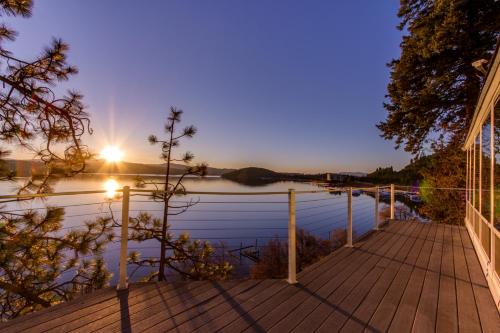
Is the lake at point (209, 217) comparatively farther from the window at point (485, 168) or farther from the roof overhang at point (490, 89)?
the window at point (485, 168)

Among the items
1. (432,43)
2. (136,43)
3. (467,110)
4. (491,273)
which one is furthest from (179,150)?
(467,110)

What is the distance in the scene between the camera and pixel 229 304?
2.04 metres

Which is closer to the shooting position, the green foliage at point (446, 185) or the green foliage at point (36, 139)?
the green foliage at point (36, 139)

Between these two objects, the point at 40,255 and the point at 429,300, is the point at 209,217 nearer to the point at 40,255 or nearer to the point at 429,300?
the point at 40,255

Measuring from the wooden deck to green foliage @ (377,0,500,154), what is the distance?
22.7 feet

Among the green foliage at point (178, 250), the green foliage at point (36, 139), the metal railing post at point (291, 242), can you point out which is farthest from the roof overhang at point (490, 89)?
the green foliage at point (178, 250)

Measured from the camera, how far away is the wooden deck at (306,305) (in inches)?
68.1

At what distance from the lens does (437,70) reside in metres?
8.02

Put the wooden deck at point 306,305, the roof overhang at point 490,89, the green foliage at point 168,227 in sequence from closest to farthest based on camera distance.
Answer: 1. the wooden deck at point 306,305
2. the roof overhang at point 490,89
3. the green foliage at point 168,227

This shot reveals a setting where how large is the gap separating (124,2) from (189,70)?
17.5 ft

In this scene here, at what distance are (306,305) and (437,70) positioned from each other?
9.12m

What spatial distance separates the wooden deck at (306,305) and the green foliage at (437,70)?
6.93m

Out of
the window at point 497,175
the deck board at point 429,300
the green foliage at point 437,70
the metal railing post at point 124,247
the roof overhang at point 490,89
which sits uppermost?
the green foliage at point 437,70

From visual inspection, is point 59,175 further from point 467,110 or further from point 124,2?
point 467,110
